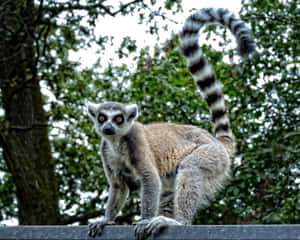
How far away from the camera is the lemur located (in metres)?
3.53

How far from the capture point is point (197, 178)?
3.62 m

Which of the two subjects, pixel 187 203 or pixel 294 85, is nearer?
pixel 187 203

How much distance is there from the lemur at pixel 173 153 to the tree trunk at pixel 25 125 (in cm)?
252

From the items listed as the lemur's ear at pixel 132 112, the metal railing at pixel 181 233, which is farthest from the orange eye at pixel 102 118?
the metal railing at pixel 181 233

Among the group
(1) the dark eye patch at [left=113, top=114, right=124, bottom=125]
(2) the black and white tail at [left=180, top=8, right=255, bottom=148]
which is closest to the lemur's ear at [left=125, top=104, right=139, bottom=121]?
(1) the dark eye patch at [left=113, top=114, right=124, bottom=125]

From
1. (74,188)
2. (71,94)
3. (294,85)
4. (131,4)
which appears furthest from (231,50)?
(74,188)

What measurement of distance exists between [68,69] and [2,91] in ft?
4.19

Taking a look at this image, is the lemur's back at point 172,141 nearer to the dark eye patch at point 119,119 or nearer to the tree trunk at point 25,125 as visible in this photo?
the dark eye patch at point 119,119

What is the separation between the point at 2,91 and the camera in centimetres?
675

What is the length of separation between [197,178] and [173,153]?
411 millimetres

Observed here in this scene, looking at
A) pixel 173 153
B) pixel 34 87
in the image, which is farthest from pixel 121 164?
pixel 34 87

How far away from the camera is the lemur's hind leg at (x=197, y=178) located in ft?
11.3

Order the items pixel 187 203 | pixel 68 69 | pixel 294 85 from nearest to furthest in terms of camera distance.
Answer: pixel 187 203 < pixel 294 85 < pixel 68 69

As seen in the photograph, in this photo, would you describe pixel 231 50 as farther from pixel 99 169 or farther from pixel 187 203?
pixel 187 203
